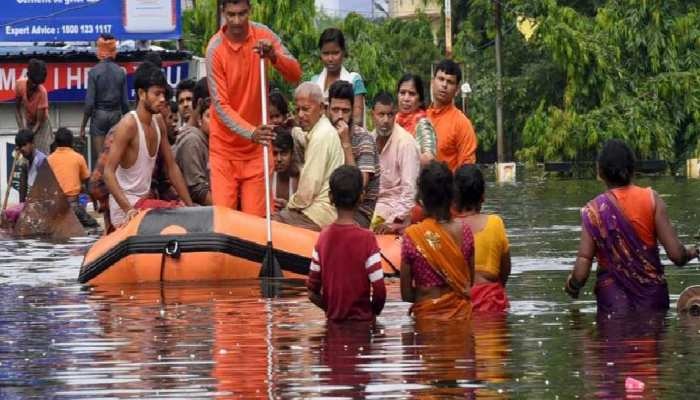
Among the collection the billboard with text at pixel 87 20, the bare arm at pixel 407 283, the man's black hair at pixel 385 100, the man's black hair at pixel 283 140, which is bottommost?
the bare arm at pixel 407 283

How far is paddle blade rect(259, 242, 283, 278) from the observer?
16.0m

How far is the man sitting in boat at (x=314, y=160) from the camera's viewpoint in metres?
16.5

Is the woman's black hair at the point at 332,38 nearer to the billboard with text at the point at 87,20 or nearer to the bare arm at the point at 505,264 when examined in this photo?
the bare arm at the point at 505,264

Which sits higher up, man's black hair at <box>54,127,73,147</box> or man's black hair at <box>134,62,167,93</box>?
man's black hair at <box>134,62,167,93</box>

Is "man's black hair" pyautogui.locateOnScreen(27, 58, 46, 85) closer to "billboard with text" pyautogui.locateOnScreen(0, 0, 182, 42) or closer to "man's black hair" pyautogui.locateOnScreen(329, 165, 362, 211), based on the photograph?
"billboard with text" pyautogui.locateOnScreen(0, 0, 182, 42)

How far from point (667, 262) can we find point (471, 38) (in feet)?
160

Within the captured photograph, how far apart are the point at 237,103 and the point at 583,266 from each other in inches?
197

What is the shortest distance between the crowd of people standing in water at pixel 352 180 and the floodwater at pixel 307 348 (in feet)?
0.87

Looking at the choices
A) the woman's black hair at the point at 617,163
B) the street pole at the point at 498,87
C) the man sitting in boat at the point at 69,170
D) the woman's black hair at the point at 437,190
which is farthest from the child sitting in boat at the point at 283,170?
the street pole at the point at 498,87

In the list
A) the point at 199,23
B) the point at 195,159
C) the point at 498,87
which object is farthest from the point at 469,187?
the point at 498,87

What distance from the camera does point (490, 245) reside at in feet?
41.2

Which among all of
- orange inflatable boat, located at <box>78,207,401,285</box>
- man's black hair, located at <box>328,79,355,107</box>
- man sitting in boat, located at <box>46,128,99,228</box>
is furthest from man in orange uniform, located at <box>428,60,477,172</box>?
man sitting in boat, located at <box>46,128,99,228</box>

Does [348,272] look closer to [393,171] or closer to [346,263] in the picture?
[346,263]

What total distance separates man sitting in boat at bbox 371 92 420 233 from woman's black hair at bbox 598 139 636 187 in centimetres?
436
